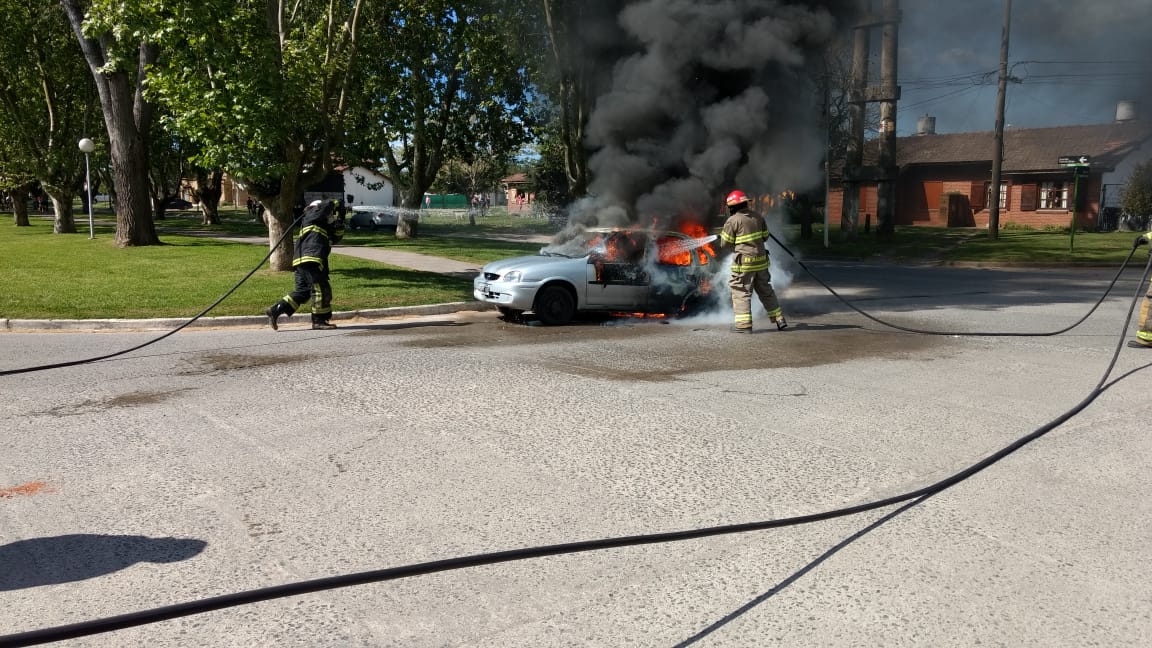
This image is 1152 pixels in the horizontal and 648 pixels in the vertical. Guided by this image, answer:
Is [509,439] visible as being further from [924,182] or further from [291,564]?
[924,182]

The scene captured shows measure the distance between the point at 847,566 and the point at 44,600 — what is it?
3262mm

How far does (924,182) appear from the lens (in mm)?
43312

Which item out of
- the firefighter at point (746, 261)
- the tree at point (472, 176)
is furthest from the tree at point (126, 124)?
the tree at point (472, 176)

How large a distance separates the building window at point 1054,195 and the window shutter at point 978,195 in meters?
2.42

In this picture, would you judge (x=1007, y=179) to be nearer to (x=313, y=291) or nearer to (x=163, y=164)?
(x=313, y=291)

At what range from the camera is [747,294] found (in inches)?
418

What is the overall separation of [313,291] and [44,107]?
27730mm

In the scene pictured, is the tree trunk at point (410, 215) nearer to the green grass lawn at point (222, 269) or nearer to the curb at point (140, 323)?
the green grass lawn at point (222, 269)

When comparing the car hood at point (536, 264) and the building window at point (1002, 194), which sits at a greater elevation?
the building window at point (1002, 194)

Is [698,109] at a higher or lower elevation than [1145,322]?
higher

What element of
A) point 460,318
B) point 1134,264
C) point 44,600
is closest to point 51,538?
point 44,600

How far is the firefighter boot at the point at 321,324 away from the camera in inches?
419

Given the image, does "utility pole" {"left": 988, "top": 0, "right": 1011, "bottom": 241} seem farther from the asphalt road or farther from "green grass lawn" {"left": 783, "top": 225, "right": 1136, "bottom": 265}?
the asphalt road

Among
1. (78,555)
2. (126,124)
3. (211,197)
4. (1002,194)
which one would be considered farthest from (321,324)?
(1002,194)
